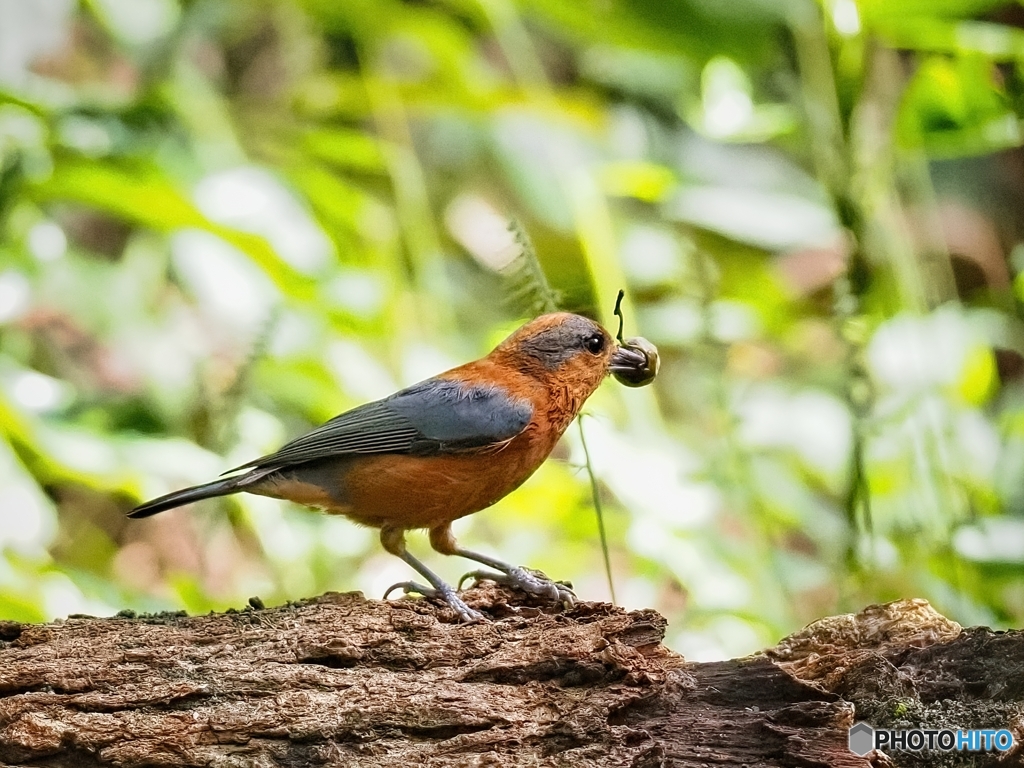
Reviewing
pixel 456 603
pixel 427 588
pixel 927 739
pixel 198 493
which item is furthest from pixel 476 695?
pixel 198 493

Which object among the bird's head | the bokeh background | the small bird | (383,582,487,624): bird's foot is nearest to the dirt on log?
(383,582,487,624): bird's foot

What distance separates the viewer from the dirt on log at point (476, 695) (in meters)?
2.59

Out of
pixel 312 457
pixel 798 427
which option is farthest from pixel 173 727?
pixel 798 427

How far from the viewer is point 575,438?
19.1 ft

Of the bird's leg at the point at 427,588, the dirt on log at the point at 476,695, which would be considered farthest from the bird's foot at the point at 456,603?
the dirt on log at the point at 476,695

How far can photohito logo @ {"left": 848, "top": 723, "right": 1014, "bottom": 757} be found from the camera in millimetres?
2566

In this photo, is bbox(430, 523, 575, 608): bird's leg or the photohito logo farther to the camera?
bbox(430, 523, 575, 608): bird's leg

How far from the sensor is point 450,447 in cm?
358

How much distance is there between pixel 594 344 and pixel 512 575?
88cm

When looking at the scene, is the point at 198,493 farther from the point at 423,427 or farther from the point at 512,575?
the point at 512,575

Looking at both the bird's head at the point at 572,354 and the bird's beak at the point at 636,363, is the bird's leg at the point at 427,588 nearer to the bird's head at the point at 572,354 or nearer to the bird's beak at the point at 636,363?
the bird's head at the point at 572,354

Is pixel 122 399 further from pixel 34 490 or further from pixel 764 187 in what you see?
pixel 764 187

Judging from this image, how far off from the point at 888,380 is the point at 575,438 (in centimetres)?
186

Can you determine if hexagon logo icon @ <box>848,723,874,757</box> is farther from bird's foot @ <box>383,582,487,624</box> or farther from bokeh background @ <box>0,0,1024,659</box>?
bokeh background @ <box>0,0,1024,659</box>
